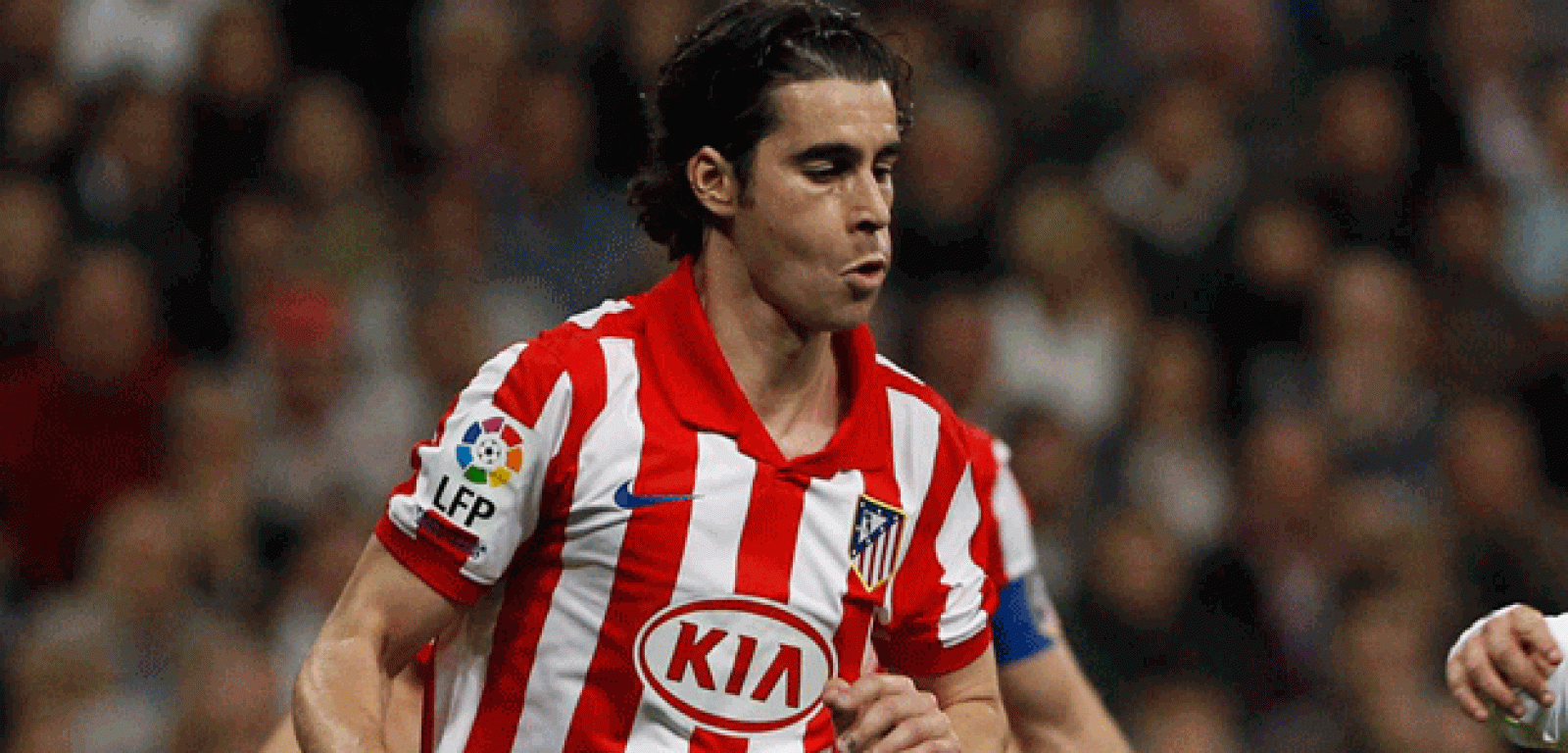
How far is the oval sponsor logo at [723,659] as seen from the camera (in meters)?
3.38

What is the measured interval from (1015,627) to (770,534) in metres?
1.33

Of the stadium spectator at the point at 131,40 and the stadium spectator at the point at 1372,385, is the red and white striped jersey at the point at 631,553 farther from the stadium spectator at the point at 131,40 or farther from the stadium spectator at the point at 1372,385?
the stadium spectator at the point at 131,40

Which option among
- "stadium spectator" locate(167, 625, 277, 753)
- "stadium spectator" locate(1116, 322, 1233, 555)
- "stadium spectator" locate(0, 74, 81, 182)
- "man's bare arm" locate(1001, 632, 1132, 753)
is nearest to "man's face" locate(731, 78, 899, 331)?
"man's bare arm" locate(1001, 632, 1132, 753)

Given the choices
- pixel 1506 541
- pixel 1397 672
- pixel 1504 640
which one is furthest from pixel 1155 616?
pixel 1504 640

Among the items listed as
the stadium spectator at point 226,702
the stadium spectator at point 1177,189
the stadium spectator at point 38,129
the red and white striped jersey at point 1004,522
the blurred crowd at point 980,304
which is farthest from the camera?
the stadium spectator at point 1177,189

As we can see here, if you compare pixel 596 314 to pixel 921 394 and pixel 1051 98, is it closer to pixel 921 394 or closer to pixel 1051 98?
pixel 921 394

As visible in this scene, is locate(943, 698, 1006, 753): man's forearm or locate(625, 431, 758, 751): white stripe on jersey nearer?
locate(625, 431, 758, 751): white stripe on jersey

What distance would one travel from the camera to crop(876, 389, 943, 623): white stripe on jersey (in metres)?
3.61

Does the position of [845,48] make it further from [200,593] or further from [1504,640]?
[200,593]

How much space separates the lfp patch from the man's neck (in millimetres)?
426

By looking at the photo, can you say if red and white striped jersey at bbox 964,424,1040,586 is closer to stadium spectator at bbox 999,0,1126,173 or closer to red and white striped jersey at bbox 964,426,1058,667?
red and white striped jersey at bbox 964,426,1058,667

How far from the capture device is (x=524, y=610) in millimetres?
3443

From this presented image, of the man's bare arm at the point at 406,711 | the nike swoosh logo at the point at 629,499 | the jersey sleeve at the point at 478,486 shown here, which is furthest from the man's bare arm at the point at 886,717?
the man's bare arm at the point at 406,711

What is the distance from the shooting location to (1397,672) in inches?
264
